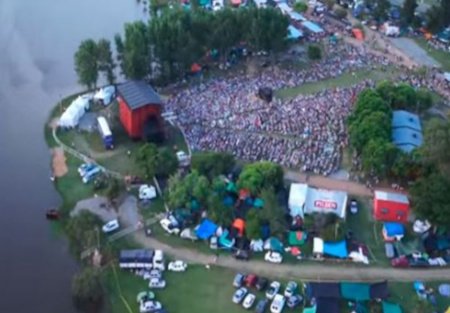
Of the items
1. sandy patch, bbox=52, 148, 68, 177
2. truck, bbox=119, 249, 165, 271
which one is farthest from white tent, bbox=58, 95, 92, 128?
truck, bbox=119, 249, 165, 271

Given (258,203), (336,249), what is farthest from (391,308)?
(258,203)

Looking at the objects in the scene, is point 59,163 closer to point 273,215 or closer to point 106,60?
point 106,60

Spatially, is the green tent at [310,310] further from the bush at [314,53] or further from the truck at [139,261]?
the bush at [314,53]

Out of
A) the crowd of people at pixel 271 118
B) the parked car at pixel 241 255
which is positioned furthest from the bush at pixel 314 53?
the parked car at pixel 241 255

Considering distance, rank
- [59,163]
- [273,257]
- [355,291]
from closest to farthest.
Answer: [355,291] → [273,257] → [59,163]

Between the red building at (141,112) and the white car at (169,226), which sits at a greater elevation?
the red building at (141,112)
